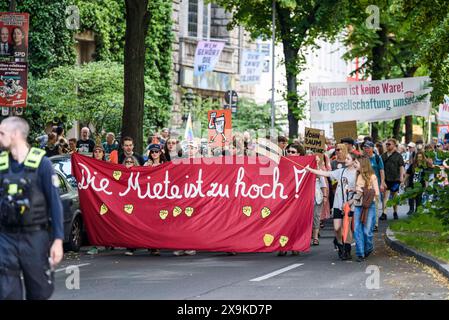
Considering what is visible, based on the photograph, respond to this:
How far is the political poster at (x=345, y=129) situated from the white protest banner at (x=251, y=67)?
17675 mm

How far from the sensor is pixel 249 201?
63.0ft

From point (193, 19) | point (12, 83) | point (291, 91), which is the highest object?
point (193, 19)

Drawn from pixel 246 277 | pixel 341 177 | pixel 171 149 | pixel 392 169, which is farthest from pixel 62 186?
pixel 392 169

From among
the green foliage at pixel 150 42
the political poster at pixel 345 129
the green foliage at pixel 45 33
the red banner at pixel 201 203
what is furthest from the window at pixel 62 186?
the green foliage at pixel 150 42

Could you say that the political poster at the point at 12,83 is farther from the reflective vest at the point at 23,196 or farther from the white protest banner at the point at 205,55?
the white protest banner at the point at 205,55

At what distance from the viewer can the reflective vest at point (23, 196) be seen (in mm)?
9766

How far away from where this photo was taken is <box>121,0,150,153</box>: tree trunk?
83.0 feet

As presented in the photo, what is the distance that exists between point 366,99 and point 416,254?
11.7 meters

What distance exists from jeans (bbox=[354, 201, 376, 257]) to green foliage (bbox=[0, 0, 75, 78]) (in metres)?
18.6

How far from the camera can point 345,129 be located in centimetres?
2817

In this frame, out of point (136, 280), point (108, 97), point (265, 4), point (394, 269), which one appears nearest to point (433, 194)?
point (394, 269)

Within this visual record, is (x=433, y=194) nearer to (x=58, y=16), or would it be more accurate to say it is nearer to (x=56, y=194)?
(x=56, y=194)

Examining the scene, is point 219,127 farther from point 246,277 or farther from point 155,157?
point 246,277

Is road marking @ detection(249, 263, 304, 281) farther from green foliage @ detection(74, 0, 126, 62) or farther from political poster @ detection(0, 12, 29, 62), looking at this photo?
green foliage @ detection(74, 0, 126, 62)
